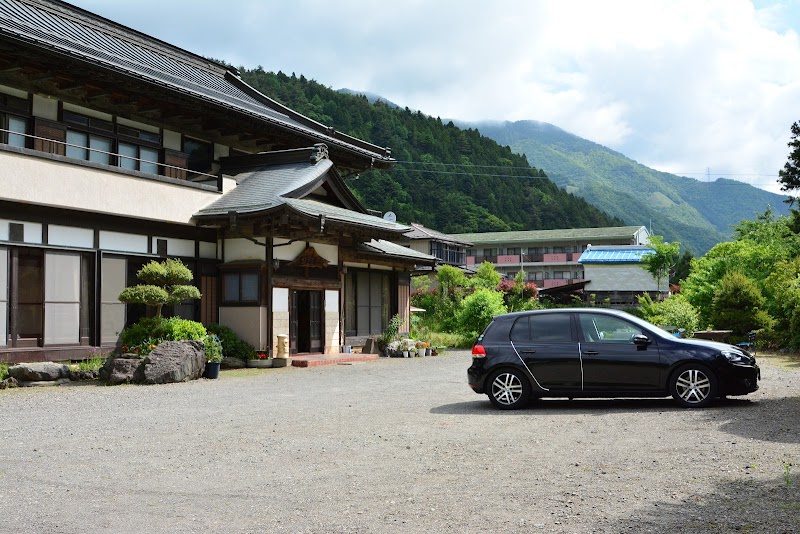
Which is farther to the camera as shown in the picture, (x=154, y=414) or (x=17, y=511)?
(x=154, y=414)

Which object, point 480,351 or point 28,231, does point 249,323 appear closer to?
point 28,231

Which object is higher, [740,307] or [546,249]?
[546,249]

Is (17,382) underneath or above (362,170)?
underneath

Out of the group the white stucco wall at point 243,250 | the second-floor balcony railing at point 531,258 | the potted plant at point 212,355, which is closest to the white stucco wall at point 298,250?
the white stucco wall at point 243,250

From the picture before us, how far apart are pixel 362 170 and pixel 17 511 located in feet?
79.5

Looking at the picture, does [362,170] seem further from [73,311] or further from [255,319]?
[73,311]

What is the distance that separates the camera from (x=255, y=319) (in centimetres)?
2041

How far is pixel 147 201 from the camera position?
Result: 18766 mm

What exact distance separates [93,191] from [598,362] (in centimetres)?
1241

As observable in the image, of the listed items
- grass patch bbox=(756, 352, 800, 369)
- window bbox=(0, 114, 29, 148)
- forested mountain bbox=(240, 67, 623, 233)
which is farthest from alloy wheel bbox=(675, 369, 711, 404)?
forested mountain bbox=(240, 67, 623, 233)

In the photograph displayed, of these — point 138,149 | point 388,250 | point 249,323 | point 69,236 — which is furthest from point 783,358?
point 69,236

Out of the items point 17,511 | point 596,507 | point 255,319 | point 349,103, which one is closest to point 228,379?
point 255,319

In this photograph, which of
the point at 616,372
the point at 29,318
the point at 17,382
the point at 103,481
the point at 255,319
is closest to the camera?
the point at 103,481

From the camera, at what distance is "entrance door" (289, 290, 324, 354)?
74.4ft
